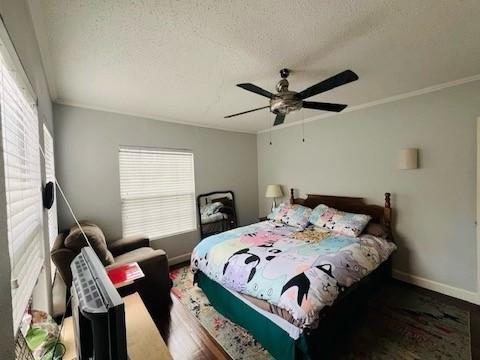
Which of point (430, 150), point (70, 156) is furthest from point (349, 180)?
point (70, 156)

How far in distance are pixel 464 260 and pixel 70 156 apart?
4867mm

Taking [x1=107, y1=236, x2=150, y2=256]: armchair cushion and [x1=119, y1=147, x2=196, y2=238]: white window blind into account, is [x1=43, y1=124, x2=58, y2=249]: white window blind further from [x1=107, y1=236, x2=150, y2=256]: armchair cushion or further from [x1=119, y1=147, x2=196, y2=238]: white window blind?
[x1=119, y1=147, x2=196, y2=238]: white window blind

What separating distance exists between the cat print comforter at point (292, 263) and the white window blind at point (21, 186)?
1.46m

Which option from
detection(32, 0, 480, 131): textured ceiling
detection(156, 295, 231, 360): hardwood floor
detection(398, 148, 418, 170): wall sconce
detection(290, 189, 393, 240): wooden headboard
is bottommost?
detection(156, 295, 231, 360): hardwood floor

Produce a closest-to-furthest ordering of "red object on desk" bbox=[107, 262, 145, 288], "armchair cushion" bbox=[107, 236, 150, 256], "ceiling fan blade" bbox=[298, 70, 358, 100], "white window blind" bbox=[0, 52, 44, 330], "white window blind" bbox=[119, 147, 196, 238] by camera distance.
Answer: "white window blind" bbox=[0, 52, 44, 330]
"ceiling fan blade" bbox=[298, 70, 358, 100]
"red object on desk" bbox=[107, 262, 145, 288]
"armchair cushion" bbox=[107, 236, 150, 256]
"white window blind" bbox=[119, 147, 196, 238]

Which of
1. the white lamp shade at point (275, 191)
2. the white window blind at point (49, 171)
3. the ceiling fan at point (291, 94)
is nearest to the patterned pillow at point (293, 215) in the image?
the white lamp shade at point (275, 191)

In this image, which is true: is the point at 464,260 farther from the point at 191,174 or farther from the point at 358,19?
the point at 191,174

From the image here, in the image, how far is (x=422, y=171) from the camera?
103 inches

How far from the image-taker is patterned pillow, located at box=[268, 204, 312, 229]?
322 centimetres

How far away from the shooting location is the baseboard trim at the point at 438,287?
7.64ft

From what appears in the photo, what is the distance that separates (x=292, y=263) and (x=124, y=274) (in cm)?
148

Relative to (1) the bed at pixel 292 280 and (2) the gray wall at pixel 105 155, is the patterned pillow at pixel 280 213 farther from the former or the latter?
(2) the gray wall at pixel 105 155

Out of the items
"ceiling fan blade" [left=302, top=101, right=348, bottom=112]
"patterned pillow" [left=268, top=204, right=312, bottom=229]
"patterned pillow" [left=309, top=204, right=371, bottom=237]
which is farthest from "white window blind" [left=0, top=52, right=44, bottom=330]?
"patterned pillow" [left=309, top=204, right=371, bottom=237]

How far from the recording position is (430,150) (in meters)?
2.56
